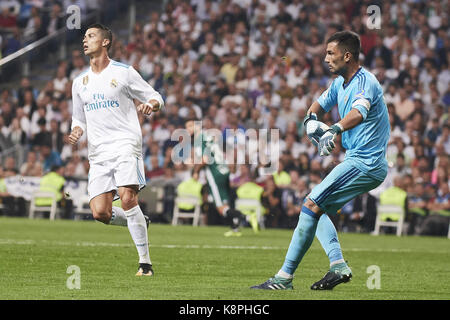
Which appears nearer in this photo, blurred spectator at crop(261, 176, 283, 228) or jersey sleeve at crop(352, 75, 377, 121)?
jersey sleeve at crop(352, 75, 377, 121)

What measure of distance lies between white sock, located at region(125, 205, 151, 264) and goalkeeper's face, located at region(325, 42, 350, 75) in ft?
8.93

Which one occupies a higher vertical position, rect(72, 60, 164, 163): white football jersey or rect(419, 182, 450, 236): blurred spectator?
rect(72, 60, 164, 163): white football jersey

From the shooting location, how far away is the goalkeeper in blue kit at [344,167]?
9.30 meters

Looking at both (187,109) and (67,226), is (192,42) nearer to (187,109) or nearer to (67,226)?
(187,109)

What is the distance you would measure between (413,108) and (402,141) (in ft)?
4.49

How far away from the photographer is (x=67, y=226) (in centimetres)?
2108

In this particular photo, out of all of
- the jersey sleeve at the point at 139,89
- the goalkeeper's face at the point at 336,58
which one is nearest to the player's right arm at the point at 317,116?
the goalkeeper's face at the point at 336,58

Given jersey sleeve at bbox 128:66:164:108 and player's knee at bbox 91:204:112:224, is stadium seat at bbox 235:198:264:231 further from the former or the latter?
jersey sleeve at bbox 128:66:164:108

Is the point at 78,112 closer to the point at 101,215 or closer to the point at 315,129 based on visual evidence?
the point at 101,215

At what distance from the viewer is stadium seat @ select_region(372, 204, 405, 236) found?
72.6 ft

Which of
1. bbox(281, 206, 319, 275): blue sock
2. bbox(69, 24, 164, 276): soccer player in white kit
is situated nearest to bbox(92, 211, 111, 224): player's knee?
bbox(69, 24, 164, 276): soccer player in white kit

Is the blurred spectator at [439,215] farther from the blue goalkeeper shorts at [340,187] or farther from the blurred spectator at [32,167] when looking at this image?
the blue goalkeeper shorts at [340,187]
